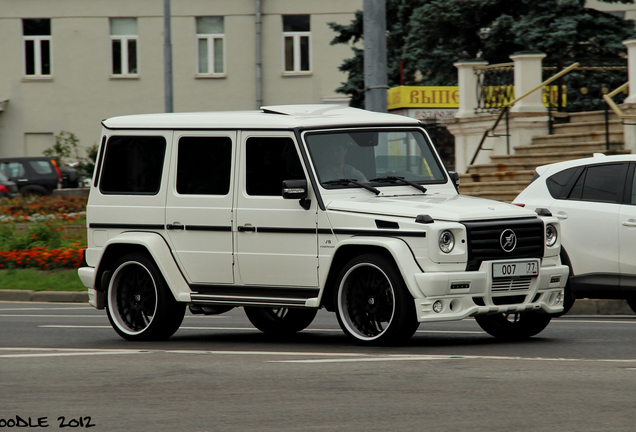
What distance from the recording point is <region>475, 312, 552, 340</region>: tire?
9.66 m

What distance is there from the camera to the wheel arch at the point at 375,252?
8570 mm

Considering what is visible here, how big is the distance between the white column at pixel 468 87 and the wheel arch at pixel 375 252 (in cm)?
1685

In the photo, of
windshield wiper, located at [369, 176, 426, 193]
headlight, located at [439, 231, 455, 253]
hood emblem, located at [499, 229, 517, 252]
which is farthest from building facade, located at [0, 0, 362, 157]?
headlight, located at [439, 231, 455, 253]

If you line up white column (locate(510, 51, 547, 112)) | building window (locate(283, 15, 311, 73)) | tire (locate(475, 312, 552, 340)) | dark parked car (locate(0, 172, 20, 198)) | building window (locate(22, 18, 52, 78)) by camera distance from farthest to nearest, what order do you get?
building window (locate(22, 18, 52, 78)), building window (locate(283, 15, 311, 73)), dark parked car (locate(0, 172, 20, 198)), white column (locate(510, 51, 547, 112)), tire (locate(475, 312, 552, 340))

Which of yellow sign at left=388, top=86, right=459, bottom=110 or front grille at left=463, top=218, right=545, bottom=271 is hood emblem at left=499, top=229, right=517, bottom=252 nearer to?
front grille at left=463, top=218, right=545, bottom=271

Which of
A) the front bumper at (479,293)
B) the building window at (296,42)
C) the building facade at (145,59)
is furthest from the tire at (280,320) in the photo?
the building window at (296,42)

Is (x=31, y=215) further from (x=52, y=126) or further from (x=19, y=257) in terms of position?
(x=52, y=126)

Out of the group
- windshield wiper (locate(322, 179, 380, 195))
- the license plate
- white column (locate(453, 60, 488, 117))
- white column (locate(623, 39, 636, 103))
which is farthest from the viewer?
white column (locate(453, 60, 488, 117))

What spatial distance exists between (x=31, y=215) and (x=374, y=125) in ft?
58.4

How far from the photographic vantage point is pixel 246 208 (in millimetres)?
9562

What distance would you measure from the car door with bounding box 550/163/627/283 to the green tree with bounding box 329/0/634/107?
47.9ft

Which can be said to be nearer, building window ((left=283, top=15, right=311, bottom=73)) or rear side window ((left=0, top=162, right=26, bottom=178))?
rear side window ((left=0, top=162, right=26, bottom=178))

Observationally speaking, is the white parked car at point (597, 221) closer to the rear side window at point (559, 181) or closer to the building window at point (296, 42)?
the rear side window at point (559, 181)

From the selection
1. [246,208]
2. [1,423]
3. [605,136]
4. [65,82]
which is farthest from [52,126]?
[1,423]
